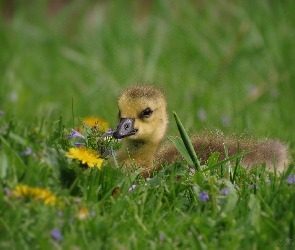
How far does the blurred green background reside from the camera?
589 cm

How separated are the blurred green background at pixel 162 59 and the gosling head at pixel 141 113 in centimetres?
116

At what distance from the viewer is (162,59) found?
6961mm

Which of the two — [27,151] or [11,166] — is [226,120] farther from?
[11,166]

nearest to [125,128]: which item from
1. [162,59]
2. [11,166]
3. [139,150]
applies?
[139,150]

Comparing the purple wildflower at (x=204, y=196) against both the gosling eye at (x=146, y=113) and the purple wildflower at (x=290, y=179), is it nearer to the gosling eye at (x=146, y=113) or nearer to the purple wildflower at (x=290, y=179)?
the purple wildflower at (x=290, y=179)

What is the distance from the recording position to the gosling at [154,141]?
384 centimetres

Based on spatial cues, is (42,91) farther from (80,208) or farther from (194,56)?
(80,208)

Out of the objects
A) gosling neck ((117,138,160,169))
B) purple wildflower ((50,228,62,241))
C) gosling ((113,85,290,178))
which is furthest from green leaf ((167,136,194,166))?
purple wildflower ((50,228,62,241))

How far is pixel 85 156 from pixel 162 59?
12.8ft

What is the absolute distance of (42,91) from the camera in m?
6.46

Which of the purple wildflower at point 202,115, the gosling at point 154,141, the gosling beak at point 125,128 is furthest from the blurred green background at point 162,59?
the gosling beak at point 125,128

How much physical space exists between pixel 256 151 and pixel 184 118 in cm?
157

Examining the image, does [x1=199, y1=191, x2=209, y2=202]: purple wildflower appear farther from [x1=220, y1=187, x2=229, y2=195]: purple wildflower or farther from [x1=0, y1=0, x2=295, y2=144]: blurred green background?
[x1=0, y1=0, x2=295, y2=144]: blurred green background

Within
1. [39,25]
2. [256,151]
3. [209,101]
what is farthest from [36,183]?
[39,25]
